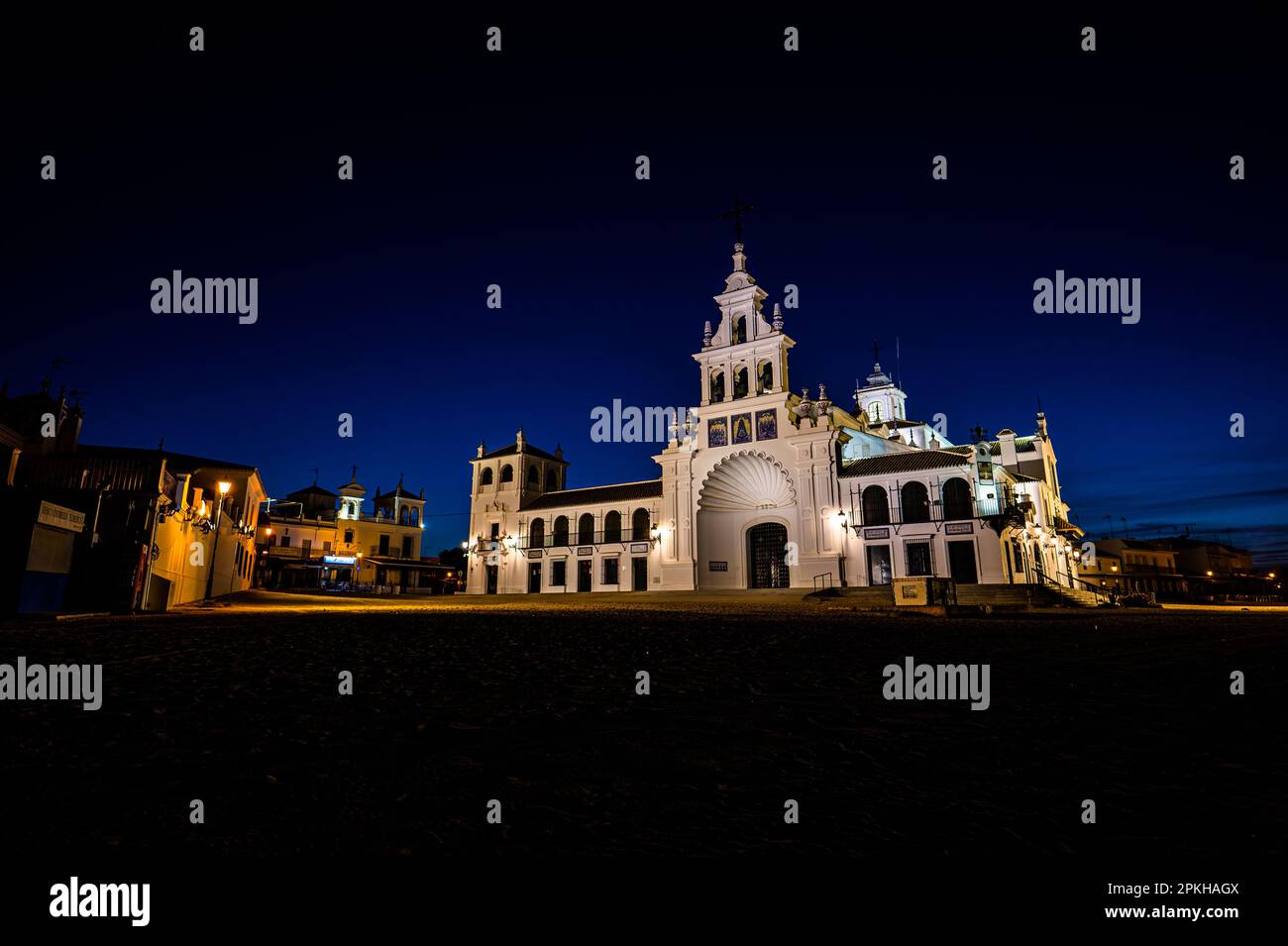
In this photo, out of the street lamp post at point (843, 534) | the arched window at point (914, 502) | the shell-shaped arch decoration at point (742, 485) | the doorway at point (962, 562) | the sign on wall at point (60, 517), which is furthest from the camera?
the shell-shaped arch decoration at point (742, 485)

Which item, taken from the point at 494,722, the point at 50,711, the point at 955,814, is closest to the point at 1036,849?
the point at 955,814

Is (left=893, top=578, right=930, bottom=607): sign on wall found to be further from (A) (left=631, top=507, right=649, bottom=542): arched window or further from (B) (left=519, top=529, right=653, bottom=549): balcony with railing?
(A) (left=631, top=507, right=649, bottom=542): arched window

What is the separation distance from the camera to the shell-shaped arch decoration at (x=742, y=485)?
1479 inches

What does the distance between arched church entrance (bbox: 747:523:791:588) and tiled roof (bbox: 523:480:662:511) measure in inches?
275

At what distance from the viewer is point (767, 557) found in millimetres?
37000

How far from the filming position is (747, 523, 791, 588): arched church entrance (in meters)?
36.4

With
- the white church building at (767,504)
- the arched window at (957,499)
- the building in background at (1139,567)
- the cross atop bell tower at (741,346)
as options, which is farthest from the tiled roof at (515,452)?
the building in background at (1139,567)

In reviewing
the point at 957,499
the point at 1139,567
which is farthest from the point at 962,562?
the point at 1139,567

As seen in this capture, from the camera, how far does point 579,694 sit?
516 cm

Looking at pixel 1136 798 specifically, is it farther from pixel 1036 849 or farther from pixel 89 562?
pixel 89 562

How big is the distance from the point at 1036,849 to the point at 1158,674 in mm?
6166

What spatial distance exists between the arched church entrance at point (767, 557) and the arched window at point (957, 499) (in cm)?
873

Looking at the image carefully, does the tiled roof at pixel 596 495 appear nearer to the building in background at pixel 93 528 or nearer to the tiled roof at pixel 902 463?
the tiled roof at pixel 902 463
